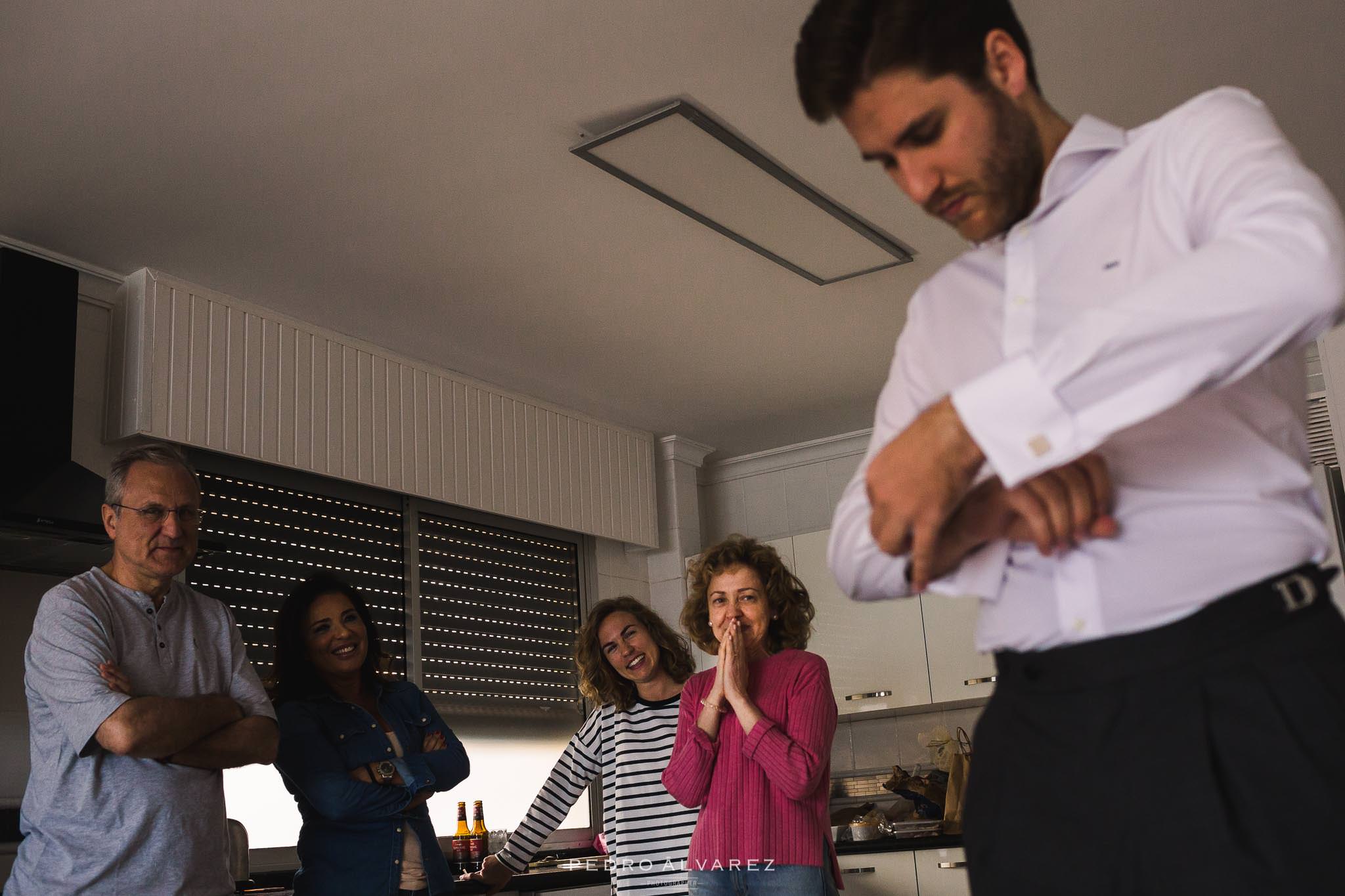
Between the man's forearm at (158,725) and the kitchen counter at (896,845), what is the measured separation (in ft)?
8.81

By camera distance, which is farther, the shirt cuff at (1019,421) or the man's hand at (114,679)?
the man's hand at (114,679)

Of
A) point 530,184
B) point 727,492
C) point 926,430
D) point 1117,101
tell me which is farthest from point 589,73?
point 727,492

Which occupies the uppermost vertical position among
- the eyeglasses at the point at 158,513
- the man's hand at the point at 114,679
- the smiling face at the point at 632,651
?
the eyeglasses at the point at 158,513

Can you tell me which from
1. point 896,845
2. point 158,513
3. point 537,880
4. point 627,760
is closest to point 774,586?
point 627,760

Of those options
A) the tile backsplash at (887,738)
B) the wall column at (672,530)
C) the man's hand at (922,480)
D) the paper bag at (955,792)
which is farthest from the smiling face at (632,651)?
the man's hand at (922,480)

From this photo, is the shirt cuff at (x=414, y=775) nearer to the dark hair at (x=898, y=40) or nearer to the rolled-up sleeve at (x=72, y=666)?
the rolled-up sleeve at (x=72, y=666)

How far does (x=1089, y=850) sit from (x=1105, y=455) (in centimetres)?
24

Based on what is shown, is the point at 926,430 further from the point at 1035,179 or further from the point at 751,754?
the point at 751,754

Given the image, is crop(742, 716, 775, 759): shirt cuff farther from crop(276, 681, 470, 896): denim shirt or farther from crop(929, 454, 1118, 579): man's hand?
crop(929, 454, 1118, 579): man's hand

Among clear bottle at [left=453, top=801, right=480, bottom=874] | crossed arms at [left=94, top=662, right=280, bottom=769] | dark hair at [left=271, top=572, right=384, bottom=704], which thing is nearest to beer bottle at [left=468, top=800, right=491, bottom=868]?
clear bottle at [left=453, top=801, right=480, bottom=874]

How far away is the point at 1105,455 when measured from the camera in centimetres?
→ 78

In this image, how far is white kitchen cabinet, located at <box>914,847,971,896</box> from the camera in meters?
4.17

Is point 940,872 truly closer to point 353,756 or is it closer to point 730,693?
point 730,693

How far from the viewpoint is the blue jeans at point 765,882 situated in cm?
253
